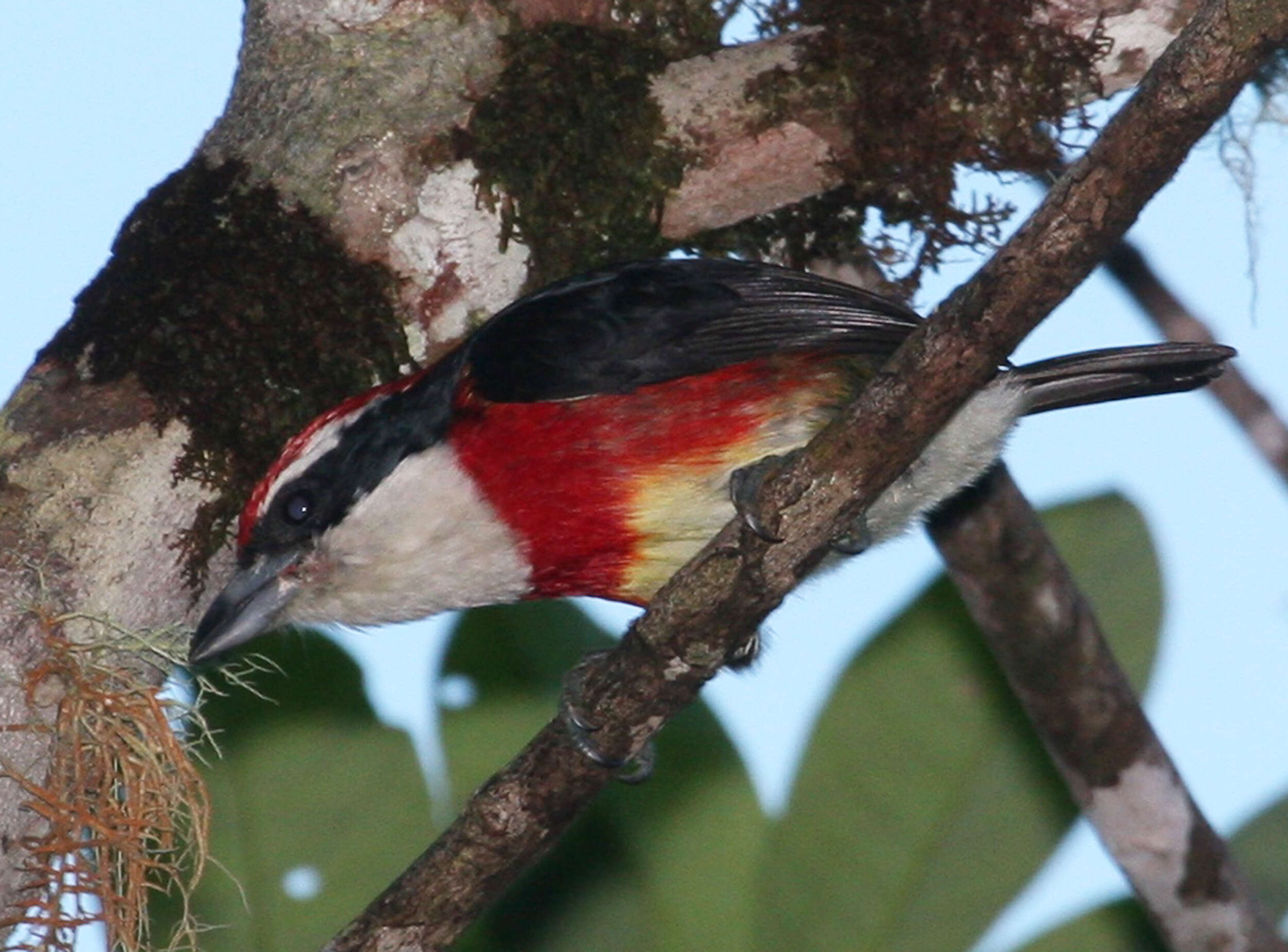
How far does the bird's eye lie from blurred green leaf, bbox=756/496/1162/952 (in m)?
1.01

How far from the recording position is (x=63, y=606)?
275 centimetres

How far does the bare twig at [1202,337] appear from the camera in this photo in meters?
4.46

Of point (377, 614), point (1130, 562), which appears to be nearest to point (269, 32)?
point (377, 614)

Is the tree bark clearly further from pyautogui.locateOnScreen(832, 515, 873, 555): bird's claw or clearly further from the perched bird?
pyautogui.locateOnScreen(832, 515, 873, 555): bird's claw

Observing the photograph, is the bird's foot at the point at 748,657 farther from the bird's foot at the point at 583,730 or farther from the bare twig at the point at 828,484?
the bare twig at the point at 828,484

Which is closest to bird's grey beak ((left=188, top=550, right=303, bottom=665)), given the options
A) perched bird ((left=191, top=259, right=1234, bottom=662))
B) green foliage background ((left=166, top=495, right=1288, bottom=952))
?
perched bird ((left=191, top=259, right=1234, bottom=662))

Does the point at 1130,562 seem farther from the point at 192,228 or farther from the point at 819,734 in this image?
the point at 192,228

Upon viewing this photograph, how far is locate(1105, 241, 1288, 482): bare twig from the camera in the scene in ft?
14.6

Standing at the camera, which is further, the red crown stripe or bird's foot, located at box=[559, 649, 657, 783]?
the red crown stripe

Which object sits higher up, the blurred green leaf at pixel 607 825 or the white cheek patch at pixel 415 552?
the white cheek patch at pixel 415 552

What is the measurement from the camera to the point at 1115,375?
3.34 metres

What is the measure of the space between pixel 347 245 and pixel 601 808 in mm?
1270

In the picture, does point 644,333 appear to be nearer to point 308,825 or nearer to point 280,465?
point 280,465

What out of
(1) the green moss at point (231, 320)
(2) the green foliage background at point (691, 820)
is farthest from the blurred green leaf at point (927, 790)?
(1) the green moss at point (231, 320)
